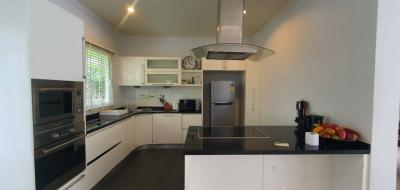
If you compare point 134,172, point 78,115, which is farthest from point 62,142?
point 134,172

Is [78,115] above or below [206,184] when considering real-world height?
above

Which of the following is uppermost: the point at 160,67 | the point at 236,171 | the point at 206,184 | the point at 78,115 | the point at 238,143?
the point at 160,67

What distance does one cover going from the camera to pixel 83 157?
83.8 inches

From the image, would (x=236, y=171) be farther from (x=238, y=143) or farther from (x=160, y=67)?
(x=160, y=67)

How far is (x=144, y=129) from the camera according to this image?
4.36 metres

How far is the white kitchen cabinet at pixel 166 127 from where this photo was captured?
4.38 meters

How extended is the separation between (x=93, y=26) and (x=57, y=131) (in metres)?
2.27

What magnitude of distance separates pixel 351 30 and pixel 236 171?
1545 mm

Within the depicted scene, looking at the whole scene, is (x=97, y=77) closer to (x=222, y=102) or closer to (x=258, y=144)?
(x=222, y=102)

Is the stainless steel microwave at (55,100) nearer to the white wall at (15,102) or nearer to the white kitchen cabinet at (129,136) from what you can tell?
the white wall at (15,102)

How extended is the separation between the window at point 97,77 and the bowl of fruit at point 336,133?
318cm

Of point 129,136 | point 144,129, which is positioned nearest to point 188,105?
point 144,129

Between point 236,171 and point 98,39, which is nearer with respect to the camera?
point 236,171

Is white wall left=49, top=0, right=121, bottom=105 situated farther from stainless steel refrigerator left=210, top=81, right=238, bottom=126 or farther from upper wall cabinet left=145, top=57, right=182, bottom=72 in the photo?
stainless steel refrigerator left=210, top=81, right=238, bottom=126
